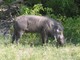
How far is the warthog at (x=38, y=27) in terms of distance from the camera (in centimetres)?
1187

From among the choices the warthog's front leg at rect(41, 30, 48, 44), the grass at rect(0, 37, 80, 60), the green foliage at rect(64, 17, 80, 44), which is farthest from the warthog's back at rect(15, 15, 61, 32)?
the grass at rect(0, 37, 80, 60)

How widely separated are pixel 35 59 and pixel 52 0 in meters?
6.78

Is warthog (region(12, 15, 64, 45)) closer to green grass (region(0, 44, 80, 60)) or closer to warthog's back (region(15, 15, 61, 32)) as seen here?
warthog's back (region(15, 15, 61, 32))

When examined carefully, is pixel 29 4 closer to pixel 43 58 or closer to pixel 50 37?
pixel 50 37

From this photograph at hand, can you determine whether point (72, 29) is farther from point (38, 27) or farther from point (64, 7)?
point (38, 27)

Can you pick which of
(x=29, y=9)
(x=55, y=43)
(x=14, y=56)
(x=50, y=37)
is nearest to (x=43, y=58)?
Result: (x=14, y=56)

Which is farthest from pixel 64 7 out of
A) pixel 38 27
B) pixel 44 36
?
pixel 44 36

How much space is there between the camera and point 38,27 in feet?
39.8

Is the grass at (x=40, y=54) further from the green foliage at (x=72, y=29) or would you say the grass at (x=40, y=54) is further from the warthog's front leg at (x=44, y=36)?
the green foliage at (x=72, y=29)

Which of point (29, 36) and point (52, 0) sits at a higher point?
point (52, 0)

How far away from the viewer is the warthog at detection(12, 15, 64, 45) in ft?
38.9

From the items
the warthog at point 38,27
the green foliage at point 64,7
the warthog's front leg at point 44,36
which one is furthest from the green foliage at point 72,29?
the warthog's front leg at point 44,36

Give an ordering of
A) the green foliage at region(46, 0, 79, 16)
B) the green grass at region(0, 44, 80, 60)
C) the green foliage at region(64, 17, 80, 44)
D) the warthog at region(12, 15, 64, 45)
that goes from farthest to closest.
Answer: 1. the green foliage at region(46, 0, 79, 16)
2. the green foliage at region(64, 17, 80, 44)
3. the warthog at region(12, 15, 64, 45)
4. the green grass at region(0, 44, 80, 60)

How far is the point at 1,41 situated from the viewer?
11719mm
